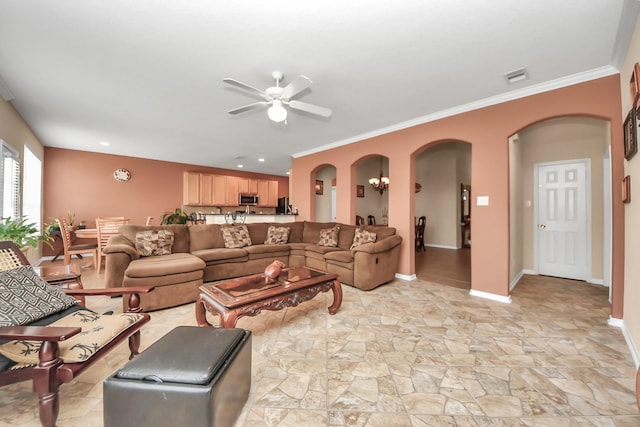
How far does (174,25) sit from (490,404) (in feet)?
11.1

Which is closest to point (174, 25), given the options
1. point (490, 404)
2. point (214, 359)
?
point (214, 359)

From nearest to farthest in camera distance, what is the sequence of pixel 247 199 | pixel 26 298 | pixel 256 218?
pixel 26 298 → pixel 256 218 → pixel 247 199

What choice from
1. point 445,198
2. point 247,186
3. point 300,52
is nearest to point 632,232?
point 300,52

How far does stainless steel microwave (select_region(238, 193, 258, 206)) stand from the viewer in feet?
27.1

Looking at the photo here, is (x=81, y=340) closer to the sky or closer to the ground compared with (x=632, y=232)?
closer to the ground

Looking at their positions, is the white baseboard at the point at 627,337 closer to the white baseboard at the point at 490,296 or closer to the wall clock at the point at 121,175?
the white baseboard at the point at 490,296

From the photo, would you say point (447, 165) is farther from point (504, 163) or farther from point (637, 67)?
point (637, 67)

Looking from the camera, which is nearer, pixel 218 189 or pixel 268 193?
pixel 218 189

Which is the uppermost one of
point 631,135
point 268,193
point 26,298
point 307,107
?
point 307,107

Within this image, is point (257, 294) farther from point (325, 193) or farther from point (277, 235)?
point (325, 193)

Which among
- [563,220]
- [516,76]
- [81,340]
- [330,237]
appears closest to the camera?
[81,340]

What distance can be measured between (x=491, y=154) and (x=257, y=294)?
3360 mm

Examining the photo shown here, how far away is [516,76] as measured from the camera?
272 cm

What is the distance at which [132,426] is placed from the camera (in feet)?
3.48
